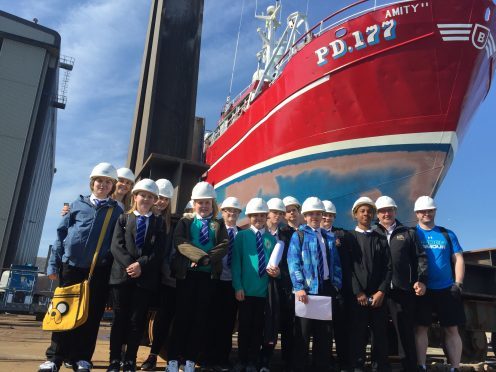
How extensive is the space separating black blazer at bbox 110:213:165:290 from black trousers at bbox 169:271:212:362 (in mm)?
324

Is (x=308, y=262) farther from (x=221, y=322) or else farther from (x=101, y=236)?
(x=101, y=236)

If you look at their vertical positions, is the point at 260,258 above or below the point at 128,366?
above

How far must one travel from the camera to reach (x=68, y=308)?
3096mm

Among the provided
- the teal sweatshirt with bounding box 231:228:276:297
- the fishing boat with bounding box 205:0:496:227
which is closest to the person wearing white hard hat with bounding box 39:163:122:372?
the teal sweatshirt with bounding box 231:228:276:297

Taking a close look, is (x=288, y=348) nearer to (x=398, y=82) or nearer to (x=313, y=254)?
(x=313, y=254)

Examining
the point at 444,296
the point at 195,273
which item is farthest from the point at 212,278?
the point at 444,296

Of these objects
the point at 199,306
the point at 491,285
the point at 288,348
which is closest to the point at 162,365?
the point at 199,306

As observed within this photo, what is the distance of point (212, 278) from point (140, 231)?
77 centimetres

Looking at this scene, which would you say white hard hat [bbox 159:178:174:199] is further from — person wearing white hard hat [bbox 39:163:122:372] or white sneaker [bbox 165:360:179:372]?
white sneaker [bbox 165:360:179:372]

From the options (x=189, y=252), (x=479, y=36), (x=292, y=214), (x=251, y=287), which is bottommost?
(x=251, y=287)

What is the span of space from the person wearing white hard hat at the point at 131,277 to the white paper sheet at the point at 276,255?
1041mm

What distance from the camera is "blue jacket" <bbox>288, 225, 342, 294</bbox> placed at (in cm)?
Result: 368

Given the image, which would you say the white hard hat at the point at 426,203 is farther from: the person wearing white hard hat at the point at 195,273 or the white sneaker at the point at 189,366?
the white sneaker at the point at 189,366

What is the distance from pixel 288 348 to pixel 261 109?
28.3 feet
